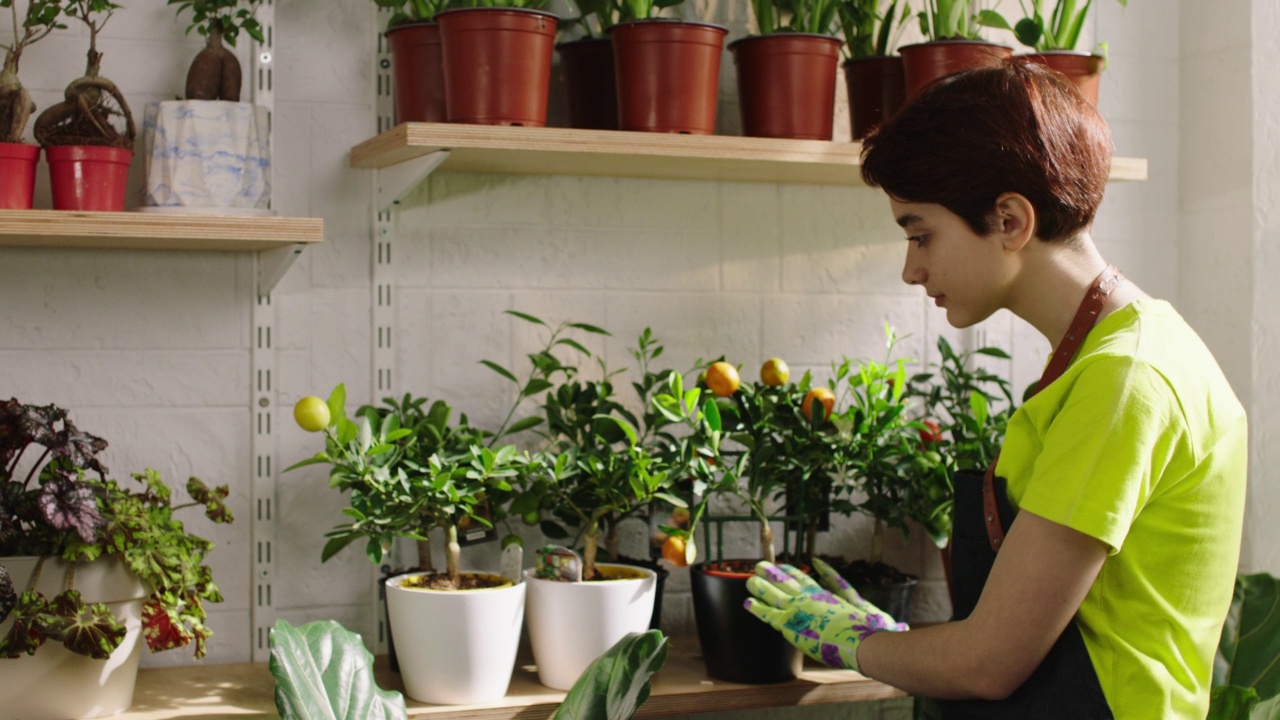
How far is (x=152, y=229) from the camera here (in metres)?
1.43

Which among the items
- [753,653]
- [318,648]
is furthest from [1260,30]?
[318,648]

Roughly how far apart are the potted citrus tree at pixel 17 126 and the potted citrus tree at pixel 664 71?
709 mm

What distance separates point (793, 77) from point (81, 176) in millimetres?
934

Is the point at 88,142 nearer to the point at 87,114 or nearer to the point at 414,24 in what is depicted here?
the point at 87,114

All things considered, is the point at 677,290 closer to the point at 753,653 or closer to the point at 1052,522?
the point at 753,653

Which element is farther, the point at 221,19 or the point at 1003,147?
the point at 221,19

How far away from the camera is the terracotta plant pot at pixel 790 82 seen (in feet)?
5.53

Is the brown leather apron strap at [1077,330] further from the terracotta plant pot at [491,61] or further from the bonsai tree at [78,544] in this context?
the bonsai tree at [78,544]

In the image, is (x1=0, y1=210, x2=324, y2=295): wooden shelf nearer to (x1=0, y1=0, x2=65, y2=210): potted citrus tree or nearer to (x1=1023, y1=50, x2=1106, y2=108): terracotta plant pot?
(x1=0, y1=0, x2=65, y2=210): potted citrus tree

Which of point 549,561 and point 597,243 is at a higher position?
point 597,243

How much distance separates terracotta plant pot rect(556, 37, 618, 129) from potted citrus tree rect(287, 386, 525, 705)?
0.51 meters

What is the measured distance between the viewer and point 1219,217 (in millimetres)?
1994

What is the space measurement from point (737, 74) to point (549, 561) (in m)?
0.74

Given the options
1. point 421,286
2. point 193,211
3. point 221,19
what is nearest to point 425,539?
point 421,286
